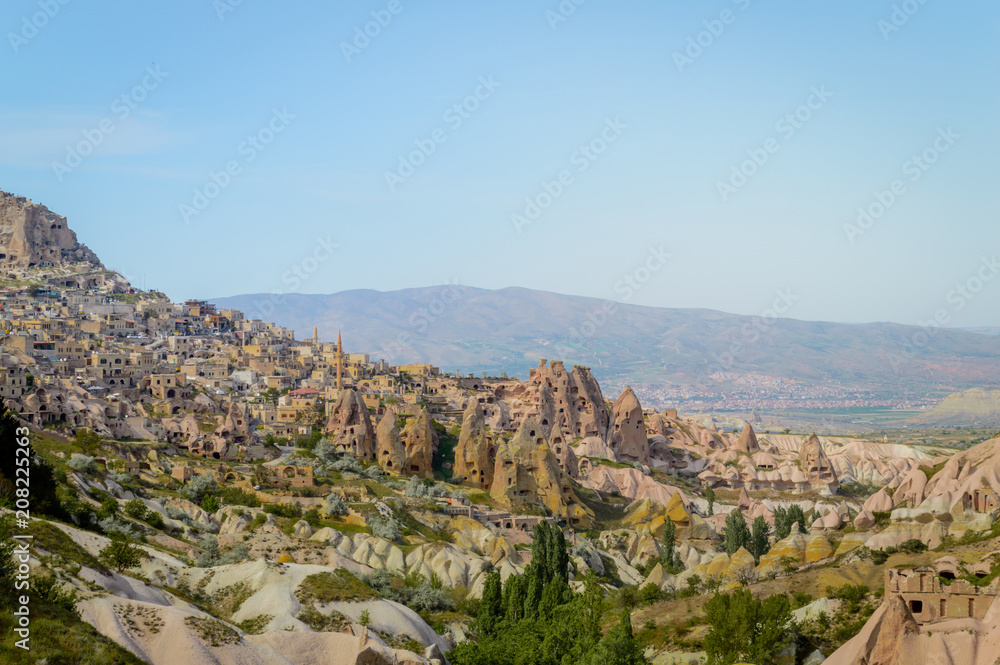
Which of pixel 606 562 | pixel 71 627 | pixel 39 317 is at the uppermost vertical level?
pixel 39 317

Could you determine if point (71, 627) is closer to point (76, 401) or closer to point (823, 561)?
point (823, 561)

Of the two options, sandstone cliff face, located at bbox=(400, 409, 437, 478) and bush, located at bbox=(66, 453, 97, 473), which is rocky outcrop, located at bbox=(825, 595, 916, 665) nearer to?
bush, located at bbox=(66, 453, 97, 473)

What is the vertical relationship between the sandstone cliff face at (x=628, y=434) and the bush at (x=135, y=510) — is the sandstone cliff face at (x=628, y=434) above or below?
above

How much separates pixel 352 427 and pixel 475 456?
10.2m

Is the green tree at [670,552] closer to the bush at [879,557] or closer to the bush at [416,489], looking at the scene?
the bush at [416,489]

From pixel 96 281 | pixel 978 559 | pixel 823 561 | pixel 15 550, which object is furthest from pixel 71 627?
pixel 96 281

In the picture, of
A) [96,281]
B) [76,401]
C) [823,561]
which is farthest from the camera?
[96,281]

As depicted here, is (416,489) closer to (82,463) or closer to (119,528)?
(82,463)

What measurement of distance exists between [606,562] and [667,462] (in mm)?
45089

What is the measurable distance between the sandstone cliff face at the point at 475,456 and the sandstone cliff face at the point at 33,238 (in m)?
103

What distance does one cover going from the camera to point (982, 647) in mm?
33594

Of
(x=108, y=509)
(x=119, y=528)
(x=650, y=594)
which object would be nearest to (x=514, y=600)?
(x=650, y=594)

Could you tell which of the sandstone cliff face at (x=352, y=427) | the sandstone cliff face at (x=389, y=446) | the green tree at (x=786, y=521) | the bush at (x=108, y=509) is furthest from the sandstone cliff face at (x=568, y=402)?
the bush at (x=108, y=509)

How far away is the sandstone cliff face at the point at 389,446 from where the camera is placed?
284 ft
